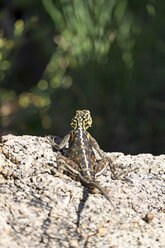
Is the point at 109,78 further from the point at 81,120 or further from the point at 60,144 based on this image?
the point at 60,144

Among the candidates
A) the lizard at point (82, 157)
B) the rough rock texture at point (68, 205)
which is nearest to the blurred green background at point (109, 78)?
the lizard at point (82, 157)

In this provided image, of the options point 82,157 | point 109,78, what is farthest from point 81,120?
point 109,78

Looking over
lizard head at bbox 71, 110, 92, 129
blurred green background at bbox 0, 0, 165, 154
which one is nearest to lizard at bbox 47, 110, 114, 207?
lizard head at bbox 71, 110, 92, 129

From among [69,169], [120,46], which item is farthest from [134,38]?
[69,169]

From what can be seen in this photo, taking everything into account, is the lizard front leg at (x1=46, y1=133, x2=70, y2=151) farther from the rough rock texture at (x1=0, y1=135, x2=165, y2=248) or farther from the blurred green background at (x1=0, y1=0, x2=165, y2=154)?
the blurred green background at (x1=0, y1=0, x2=165, y2=154)

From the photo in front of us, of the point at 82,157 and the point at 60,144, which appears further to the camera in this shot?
the point at 60,144

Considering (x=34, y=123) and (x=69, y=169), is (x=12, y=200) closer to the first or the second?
(x=69, y=169)

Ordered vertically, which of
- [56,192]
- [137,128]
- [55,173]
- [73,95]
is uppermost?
[73,95]
